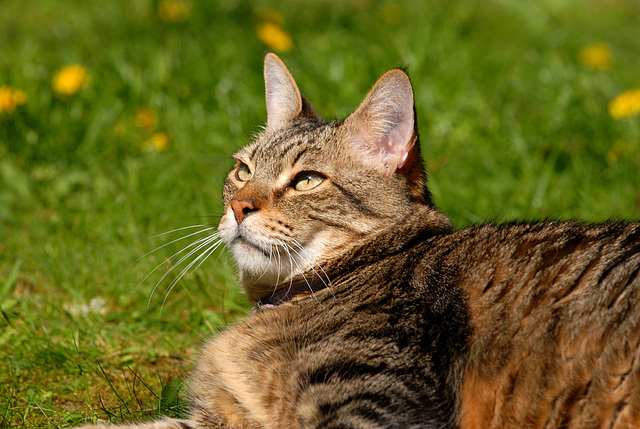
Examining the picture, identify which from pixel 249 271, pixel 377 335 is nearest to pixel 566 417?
pixel 377 335

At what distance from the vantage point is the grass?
3.20 metres

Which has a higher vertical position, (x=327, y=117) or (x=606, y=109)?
(x=606, y=109)

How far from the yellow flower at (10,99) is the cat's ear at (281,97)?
2.21 metres

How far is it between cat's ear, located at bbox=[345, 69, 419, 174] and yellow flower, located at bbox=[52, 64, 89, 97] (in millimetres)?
2745

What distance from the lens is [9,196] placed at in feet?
14.5

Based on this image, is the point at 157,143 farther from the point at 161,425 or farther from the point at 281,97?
the point at 161,425

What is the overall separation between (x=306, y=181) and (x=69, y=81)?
2819 millimetres

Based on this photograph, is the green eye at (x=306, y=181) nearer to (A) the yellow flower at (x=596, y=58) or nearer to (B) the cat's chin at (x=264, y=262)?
(B) the cat's chin at (x=264, y=262)

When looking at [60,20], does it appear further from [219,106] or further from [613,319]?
[613,319]

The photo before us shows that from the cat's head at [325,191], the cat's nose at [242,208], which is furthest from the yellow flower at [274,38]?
the cat's nose at [242,208]

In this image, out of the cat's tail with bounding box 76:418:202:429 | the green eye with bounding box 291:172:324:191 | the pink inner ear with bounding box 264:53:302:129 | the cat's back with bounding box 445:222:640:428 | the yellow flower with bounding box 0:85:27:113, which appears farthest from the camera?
the yellow flower with bounding box 0:85:27:113

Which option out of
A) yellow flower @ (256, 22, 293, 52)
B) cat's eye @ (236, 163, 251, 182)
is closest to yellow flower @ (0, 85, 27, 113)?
yellow flower @ (256, 22, 293, 52)

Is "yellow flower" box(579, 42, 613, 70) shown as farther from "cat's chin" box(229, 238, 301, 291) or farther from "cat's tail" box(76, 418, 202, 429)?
"cat's tail" box(76, 418, 202, 429)

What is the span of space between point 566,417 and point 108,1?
566cm
